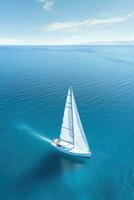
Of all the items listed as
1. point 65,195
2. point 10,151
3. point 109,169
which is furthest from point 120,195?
point 10,151

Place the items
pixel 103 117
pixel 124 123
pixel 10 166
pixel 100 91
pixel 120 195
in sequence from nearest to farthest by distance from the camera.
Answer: pixel 120 195 < pixel 10 166 < pixel 124 123 < pixel 103 117 < pixel 100 91

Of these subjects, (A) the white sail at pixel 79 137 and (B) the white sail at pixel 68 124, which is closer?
(B) the white sail at pixel 68 124

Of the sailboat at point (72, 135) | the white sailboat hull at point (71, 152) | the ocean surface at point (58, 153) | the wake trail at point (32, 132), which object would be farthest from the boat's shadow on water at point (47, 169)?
the wake trail at point (32, 132)

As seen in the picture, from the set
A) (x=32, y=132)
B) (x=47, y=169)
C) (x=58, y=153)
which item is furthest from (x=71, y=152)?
(x=32, y=132)

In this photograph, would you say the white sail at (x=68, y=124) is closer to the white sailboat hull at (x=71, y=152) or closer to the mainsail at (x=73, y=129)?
the mainsail at (x=73, y=129)

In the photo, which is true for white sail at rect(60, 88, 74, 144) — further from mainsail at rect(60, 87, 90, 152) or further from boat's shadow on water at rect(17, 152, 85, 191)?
boat's shadow on water at rect(17, 152, 85, 191)

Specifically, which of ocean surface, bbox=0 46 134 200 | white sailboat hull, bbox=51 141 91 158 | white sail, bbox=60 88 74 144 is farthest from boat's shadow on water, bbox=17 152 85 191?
white sail, bbox=60 88 74 144

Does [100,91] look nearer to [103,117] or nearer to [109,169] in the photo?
[103,117]
